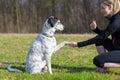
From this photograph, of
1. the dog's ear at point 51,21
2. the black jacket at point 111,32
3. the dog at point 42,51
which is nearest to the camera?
the black jacket at point 111,32

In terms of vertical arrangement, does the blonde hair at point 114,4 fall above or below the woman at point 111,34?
above

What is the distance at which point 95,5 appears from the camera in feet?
99.5

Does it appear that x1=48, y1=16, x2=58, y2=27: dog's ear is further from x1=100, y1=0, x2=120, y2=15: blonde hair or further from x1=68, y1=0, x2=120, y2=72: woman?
x1=100, y1=0, x2=120, y2=15: blonde hair

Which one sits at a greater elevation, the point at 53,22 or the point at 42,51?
the point at 53,22

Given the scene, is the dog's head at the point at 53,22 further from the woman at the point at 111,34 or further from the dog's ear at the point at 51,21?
the woman at the point at 111,34

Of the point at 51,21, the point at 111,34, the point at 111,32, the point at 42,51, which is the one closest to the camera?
the point at 111,32

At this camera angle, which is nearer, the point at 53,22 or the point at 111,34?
the point at 111,34

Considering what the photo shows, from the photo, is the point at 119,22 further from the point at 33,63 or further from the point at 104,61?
the point at 33,63

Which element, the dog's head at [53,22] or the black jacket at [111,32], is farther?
the dog's head at [53,22]

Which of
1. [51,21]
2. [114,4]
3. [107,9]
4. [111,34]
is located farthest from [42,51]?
[114,4]

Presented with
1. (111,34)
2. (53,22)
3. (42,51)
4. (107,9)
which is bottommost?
(42,51)

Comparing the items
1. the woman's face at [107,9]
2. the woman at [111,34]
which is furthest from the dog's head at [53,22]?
the woman's face at [107,9]

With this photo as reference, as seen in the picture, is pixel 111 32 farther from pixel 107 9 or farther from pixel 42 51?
pixel 42 51

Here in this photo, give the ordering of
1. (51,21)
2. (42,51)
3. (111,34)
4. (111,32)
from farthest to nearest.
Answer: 1. (51,21)
2. (42,51)
3. (111,34)
4. (111,32)
